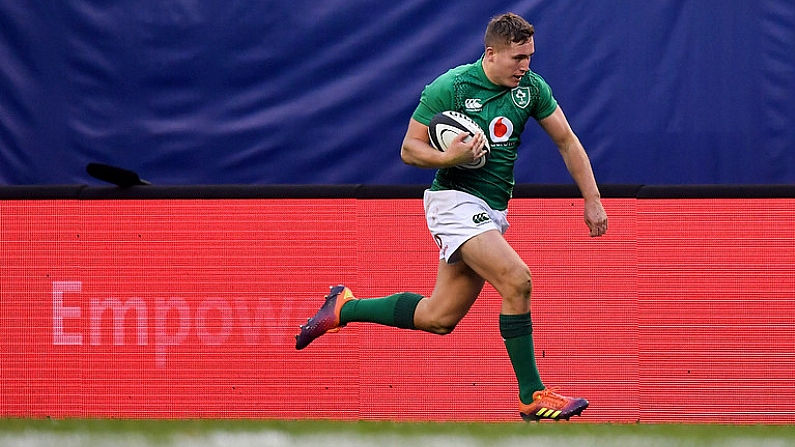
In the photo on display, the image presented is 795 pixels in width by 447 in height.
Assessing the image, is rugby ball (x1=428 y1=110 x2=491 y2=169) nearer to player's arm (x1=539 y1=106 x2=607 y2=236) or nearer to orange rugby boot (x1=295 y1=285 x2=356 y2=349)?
player's arm (x1=539 y1=106 x2=607 y2=236)

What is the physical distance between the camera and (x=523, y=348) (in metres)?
6.15

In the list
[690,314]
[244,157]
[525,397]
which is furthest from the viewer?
[244,157]

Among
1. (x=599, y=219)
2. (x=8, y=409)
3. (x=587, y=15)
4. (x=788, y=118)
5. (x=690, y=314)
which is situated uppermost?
(x=587, y=15)

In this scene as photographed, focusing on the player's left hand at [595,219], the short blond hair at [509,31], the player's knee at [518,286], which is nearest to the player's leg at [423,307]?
the player's knee at [518,286]

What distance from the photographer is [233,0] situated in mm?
8328

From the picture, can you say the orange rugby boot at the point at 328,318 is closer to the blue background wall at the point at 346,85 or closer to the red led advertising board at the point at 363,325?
the red led advertising board at the point at 363,325

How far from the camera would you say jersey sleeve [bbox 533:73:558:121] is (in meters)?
6.33

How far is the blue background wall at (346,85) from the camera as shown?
794 centimetres

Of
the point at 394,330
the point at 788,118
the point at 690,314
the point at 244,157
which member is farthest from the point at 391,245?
the point at 788,118

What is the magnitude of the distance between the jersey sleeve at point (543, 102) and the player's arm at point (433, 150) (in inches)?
20.6

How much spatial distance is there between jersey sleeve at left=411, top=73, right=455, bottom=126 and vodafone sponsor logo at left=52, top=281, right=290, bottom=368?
2.11 meters

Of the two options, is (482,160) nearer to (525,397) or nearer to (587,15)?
(525,397)

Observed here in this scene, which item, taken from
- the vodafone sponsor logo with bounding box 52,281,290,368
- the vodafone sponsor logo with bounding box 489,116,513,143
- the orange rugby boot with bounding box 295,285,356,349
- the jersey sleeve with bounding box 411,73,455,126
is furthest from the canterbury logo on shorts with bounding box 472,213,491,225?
the vodafone sponsor logo with bounding box 52,281,290,368

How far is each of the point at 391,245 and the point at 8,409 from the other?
7.92 feet
